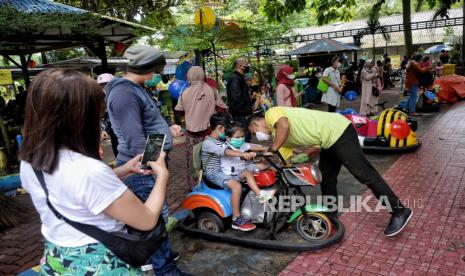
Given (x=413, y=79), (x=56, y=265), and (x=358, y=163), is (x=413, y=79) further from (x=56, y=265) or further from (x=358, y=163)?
(x=56, y=265)

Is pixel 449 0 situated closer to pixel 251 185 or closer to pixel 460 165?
pixel 460 165

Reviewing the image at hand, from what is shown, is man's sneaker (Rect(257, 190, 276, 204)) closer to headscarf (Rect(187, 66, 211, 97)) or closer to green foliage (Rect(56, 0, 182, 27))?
headscarf (Rect(187, 66, 211, 97))

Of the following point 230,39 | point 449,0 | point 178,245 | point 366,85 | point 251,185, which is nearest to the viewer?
point 251,185

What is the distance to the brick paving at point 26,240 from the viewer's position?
3.82 m

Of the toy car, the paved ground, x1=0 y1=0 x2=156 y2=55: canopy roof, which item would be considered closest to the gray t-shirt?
the paved ground

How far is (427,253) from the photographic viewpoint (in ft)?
11.2

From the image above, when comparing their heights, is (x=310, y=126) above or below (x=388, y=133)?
above

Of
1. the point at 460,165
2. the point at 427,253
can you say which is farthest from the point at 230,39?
the point at 427,253

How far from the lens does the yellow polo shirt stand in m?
3.74

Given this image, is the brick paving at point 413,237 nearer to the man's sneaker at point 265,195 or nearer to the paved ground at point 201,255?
the paved ground at point 201,255

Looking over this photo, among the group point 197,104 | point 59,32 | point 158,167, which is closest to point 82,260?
point 158,167

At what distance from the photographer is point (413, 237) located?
373 cm

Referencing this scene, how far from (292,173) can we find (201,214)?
1134 mm

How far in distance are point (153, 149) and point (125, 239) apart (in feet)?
1.74
